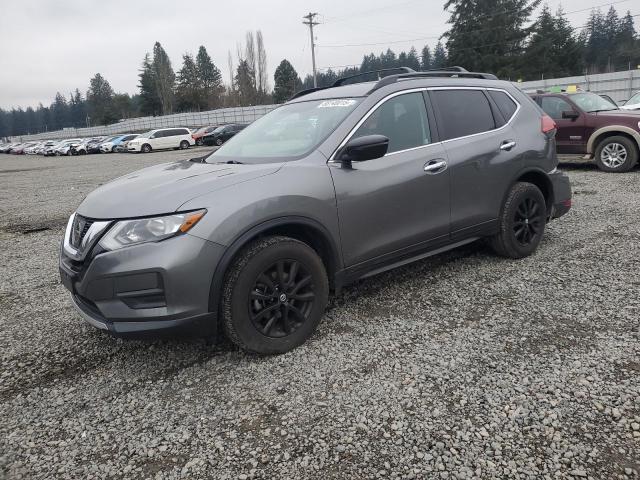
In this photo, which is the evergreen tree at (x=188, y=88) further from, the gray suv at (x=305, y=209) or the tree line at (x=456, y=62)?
the gray suv at (x=305, y=209)

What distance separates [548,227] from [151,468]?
5.38 m

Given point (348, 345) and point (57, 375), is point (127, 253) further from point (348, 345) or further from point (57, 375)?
point (348, 345)

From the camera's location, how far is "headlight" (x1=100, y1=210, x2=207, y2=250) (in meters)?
2.73

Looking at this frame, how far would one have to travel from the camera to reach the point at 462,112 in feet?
13.9

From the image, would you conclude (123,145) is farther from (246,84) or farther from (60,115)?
(60,115)

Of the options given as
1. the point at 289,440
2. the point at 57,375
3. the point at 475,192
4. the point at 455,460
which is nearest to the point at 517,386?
the point at 455,460

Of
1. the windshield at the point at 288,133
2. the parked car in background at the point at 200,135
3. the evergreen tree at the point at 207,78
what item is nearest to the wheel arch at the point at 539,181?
the windshield at the point at 288,133

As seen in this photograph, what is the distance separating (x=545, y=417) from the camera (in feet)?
7.97

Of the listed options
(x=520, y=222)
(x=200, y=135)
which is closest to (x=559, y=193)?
(x=520, y=222)

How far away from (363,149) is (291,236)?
2.51 feet

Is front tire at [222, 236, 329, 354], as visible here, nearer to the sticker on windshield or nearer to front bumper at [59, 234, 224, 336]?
front bumper at [59, 234, 224, 336]

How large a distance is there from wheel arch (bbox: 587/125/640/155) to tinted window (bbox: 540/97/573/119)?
Result: 795 millimetres

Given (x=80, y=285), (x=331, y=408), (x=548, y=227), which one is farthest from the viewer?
(x=548, y=227)

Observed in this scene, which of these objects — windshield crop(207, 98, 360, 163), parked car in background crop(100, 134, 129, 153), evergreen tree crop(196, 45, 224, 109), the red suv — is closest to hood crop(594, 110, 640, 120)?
the red suv
